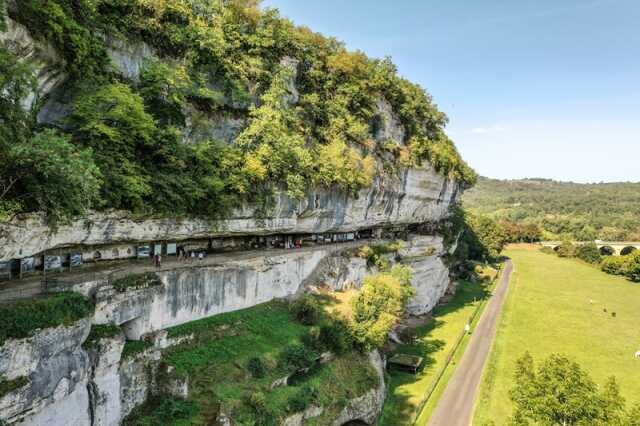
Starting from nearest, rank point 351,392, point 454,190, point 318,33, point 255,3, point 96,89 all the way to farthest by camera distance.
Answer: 1. point 96,89
2. point 351,392
3. point 255,3
4. point 318,33
5. point 454,190

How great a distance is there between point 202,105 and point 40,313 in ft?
49.6

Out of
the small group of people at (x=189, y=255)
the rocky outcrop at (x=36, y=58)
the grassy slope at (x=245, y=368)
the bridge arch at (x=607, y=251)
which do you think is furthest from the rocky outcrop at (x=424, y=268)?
the bridge arch at (x=607, y=251)

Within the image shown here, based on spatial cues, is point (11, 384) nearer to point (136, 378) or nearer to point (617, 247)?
point (136, 378)

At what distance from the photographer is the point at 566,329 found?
43.0 metres

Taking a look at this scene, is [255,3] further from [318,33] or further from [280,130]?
[280,130]

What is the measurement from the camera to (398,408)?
25484 millimetres

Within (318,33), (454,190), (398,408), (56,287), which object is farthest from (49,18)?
(454,190)

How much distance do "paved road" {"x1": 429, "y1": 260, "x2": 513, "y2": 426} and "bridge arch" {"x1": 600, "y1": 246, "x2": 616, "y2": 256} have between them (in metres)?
62.0

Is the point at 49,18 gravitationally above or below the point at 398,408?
above

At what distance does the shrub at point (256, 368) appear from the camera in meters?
19.5

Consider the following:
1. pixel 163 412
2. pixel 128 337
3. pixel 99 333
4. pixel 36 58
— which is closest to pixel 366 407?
pixel 163 412

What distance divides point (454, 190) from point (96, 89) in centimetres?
4279

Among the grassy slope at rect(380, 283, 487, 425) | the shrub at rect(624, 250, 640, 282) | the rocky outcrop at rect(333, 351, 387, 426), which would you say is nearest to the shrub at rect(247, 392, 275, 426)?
the rocky outcrop at rect(333, 351, 387, 426)

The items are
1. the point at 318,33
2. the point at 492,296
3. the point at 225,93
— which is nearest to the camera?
the point at 225,93
